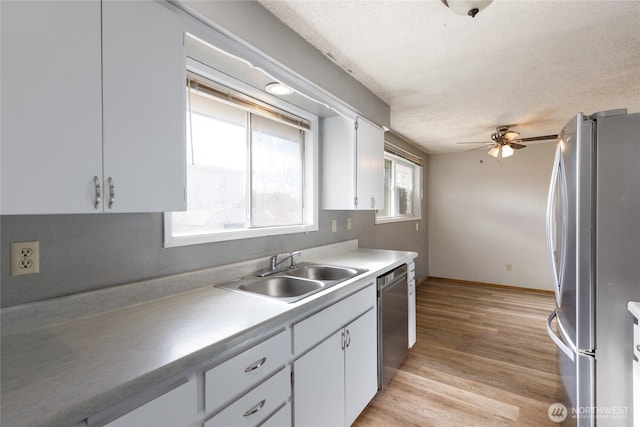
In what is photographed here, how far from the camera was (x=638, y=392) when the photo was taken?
1.26 metres

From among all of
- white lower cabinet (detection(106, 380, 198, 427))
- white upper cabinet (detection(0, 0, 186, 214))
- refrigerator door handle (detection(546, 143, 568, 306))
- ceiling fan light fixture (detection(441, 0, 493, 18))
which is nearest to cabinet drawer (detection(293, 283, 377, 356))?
white lower cabinet (detection(106, 380, 198, 427))

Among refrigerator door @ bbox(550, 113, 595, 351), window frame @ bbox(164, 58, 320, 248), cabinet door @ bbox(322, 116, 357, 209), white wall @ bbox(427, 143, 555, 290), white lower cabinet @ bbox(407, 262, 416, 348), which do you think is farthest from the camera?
white wall @ bbox(427, 143, 555, 290)

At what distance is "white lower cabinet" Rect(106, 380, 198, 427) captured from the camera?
0.74m

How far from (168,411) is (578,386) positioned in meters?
1.90

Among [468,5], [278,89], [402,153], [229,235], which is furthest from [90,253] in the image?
[402,153]

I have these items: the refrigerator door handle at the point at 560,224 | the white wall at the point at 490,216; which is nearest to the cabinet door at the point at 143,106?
the refrigerator door handle at the point at 560,224

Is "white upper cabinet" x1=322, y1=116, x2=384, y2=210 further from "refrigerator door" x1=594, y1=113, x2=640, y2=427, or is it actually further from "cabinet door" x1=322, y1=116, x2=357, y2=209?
"refrigerator door" x1=594, y1=113, x2=640, y2=427

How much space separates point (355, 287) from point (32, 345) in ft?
4.57

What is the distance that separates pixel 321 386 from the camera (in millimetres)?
1437

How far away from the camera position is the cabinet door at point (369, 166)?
2.48m

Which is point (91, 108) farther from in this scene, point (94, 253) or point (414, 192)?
point (414, 192)

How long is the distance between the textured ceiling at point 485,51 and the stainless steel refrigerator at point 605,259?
0.63 m

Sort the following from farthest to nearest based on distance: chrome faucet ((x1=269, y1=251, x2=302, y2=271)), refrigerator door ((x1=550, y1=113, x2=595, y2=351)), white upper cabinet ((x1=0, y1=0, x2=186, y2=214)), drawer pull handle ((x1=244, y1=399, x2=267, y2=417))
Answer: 1. chrome faucet ((x1=269, y1=251, x2=302, y2=271))
2. refrigerator door ((x1=550, y1=113, x2=595, y2=351))
3. drawer pull handle ((x1=244, y1=399, x2=267, y2=417))
4. white upper cabinet ((x1=0, y1=0, x2=186, y2=214))

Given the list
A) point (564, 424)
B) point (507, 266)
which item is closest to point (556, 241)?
point (564, 424)
